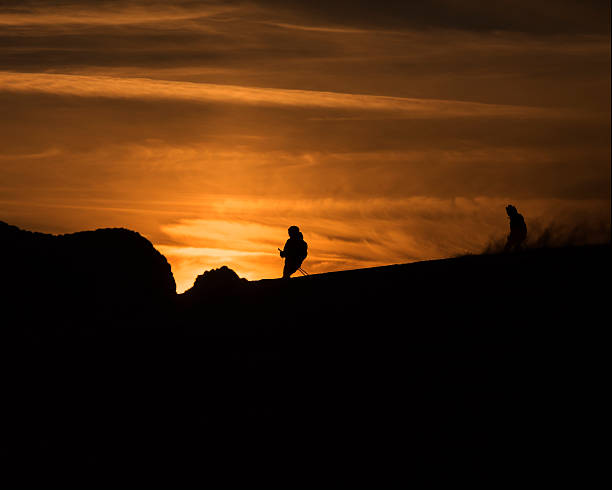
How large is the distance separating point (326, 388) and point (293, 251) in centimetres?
989

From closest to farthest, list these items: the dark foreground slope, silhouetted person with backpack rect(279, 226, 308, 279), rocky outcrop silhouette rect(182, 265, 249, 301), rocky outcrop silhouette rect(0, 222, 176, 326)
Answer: the dark foreground slope
rocky outcrop silhouette rect(0, 222, 176, 326)
rocky outcrop silhouette rect(182, 265, 249, 301)
silhouetted person with backpack rect(279, 226, 308, 279)

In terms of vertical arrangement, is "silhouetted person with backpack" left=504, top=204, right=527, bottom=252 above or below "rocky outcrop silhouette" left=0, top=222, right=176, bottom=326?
above

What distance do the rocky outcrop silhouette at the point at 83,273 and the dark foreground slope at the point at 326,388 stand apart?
0.73m

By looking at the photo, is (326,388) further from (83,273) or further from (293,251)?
(293,251)

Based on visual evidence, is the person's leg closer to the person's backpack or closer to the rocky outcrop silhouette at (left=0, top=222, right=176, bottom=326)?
the person's backpack

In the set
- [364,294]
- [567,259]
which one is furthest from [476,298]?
[567,259]

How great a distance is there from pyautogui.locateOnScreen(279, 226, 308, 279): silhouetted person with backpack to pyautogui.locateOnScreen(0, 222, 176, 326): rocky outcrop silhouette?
277cm

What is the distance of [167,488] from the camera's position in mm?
11234

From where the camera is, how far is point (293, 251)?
23.4 meters

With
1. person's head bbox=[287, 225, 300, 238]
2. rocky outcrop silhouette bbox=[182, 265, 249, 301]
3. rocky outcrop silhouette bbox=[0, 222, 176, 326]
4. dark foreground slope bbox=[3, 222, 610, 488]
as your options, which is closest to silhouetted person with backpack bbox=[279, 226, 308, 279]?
person's head bbox=[287, 225, 300, 238]

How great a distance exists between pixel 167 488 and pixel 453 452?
3.38m

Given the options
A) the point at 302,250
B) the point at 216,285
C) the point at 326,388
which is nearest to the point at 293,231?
the point at 302,250

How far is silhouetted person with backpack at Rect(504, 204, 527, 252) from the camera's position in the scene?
24250 mm

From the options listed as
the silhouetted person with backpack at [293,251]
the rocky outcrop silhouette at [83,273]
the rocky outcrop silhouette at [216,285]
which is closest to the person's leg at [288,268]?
the silhouetted person with backpack at [293,251]
